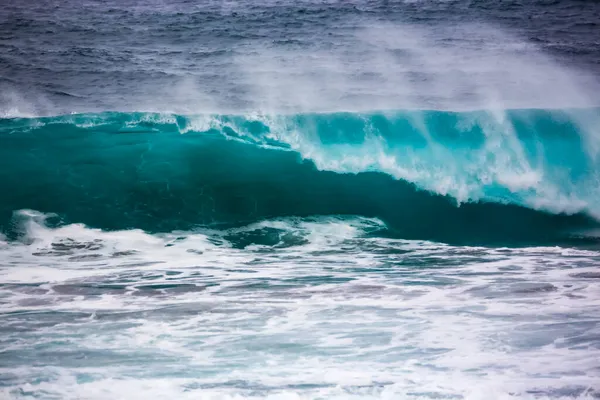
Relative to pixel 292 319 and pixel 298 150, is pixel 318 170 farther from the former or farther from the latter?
pixel 292 319

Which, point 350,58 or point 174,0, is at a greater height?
point 174,0

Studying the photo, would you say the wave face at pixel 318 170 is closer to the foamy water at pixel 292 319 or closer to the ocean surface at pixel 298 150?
the ocean surface at pixel 298 150

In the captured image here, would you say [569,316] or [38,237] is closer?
[569,316]

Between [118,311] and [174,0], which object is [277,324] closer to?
[118,311]

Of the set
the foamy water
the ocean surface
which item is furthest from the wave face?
the foamy water

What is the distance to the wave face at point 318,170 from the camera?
14.5 ft

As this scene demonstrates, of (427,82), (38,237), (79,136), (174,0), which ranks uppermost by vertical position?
(174,0)

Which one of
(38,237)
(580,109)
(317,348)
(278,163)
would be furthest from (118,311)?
(580,109)

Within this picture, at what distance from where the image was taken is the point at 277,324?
2.58m

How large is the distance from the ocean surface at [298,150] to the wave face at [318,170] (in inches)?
0.6

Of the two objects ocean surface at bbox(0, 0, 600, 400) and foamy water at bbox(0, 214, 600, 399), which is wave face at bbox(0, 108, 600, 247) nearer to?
ocean surface at bbox(0, 0, 600, 400)

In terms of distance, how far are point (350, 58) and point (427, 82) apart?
66cm

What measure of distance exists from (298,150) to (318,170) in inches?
10.1

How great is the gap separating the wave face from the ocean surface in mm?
15
